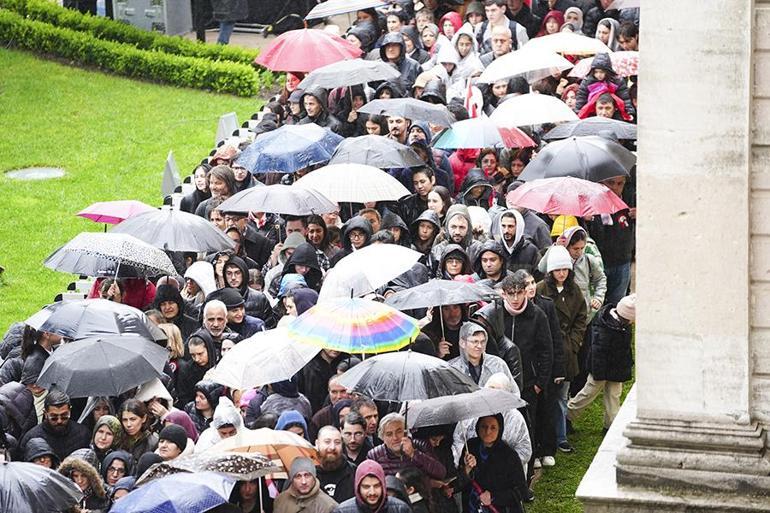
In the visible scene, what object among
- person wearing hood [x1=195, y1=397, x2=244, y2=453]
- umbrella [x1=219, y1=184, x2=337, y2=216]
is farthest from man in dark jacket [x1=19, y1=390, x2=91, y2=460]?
umbrella [x1=219, y1=184, x2=337, y2=216]

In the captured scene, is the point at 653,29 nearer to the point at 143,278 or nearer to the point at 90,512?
the point at 90,512

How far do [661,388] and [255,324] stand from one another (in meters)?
5.39

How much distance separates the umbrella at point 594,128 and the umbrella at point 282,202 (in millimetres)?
3408

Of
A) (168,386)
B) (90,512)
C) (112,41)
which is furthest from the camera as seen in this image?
(112,41)

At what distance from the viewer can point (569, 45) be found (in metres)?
23.7

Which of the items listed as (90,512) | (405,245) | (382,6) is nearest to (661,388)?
(90,512)

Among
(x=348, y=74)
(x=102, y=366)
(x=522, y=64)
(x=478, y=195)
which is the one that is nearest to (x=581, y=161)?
(x=478, y=195)

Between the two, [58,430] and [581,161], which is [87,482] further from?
[581,161]

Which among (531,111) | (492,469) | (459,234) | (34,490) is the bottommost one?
(492,469)

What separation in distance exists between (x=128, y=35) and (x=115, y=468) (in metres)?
21.1

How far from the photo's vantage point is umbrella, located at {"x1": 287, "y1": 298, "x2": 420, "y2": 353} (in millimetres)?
15047

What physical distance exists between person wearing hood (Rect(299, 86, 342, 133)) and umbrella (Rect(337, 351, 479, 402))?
8288 millimetres

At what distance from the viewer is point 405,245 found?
18859mm

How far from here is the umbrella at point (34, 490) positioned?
42.3ft
